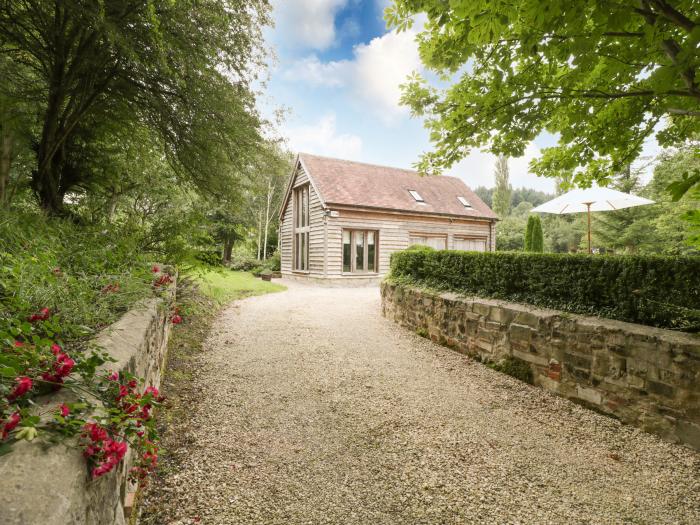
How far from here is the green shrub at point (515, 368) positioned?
455cm

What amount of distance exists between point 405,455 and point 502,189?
45.0m

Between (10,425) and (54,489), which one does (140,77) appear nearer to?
(10,425)

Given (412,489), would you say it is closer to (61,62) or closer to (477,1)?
(477,1)

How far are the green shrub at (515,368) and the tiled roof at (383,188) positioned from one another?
11.1 meters

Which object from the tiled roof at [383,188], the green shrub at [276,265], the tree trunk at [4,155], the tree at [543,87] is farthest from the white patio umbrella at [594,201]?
the green shrub at [276,265]

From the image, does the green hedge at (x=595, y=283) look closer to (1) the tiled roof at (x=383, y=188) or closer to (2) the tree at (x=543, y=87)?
(2) the tree at (x=543, y=87)

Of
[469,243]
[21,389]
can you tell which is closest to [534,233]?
[469,243]

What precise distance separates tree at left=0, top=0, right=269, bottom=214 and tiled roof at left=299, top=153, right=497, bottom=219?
8899 mm

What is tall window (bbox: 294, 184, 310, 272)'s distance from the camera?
1679 centimetres

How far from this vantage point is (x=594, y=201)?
8.52 metres

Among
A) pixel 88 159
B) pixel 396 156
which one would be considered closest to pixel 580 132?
pixel 88 159

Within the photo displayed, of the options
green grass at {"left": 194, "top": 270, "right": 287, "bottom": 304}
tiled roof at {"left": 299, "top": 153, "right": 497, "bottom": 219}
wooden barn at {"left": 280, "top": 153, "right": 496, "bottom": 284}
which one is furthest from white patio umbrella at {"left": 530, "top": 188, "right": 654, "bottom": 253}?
green grass at {"left": 194, "top": 270, "right": 287, "bottom": 304}

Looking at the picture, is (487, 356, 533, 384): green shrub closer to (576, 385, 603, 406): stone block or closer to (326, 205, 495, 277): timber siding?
(576, 385, 603, 406): stone block

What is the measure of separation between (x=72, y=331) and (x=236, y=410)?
6.32 feet
